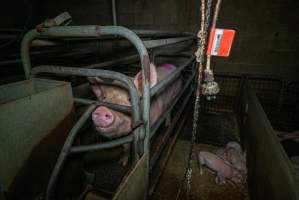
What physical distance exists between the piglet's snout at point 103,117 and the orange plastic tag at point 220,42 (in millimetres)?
958

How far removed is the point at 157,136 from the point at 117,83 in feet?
5.59

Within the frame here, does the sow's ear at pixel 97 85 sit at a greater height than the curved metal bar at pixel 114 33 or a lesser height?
lesser

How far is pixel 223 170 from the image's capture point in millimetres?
2248

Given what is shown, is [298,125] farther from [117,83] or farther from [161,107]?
[117,83]

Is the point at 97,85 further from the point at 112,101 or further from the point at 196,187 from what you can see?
the point at 196,187

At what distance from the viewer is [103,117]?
1.60 metres

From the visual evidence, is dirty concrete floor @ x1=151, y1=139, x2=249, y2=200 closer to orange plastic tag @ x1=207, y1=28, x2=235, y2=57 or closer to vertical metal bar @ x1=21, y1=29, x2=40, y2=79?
orange plastic tag @ x1=207, y1=28, x2=235, y2=57

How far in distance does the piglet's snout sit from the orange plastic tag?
37.7 inches

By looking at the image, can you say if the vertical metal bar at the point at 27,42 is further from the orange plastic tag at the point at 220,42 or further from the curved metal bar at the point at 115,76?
the orange plastic tag at the point at 220,42

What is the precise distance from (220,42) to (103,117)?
1.13 meters

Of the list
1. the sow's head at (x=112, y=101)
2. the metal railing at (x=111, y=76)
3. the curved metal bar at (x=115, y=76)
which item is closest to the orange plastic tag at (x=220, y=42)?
the metal railing at (x=111, y=76)

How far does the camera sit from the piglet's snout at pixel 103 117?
1583 millimetres

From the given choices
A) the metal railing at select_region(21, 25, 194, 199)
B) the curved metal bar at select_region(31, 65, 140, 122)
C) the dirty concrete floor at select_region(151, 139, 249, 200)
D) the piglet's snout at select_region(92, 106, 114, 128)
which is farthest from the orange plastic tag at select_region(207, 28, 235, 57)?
the dirty concrete floor at select_region(151, 139, 249, 200)

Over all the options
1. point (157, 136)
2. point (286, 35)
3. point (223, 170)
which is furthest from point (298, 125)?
point (157, 136)
